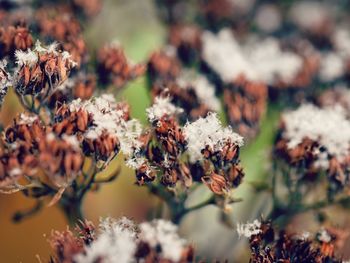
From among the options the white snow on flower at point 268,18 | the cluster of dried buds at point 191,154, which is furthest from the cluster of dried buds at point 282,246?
the white snow on flower at point 268,18

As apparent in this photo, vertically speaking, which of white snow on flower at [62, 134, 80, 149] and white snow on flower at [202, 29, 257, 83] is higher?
white snow on flower at [202, 29, 257, 83]

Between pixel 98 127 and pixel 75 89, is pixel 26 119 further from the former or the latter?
pixel 75 89

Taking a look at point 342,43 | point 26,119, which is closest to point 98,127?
point 26,119

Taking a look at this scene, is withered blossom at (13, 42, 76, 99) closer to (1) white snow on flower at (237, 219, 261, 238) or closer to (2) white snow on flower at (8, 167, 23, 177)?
(2) white snow on flower at (8, 167, 23, 177)

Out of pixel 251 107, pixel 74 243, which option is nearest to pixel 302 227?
pixel 251 107

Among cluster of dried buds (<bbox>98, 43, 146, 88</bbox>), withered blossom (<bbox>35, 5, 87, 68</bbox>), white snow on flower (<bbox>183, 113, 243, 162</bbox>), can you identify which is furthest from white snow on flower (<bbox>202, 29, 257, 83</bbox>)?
white snow on flower (<bbox>183, 113, 243, 162</bbox>)

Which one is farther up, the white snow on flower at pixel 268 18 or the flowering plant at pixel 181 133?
the white snow on flower at pixel 268 18

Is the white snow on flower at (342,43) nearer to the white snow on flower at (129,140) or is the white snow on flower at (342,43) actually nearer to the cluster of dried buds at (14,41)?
the white snow on flower at (129,140)
